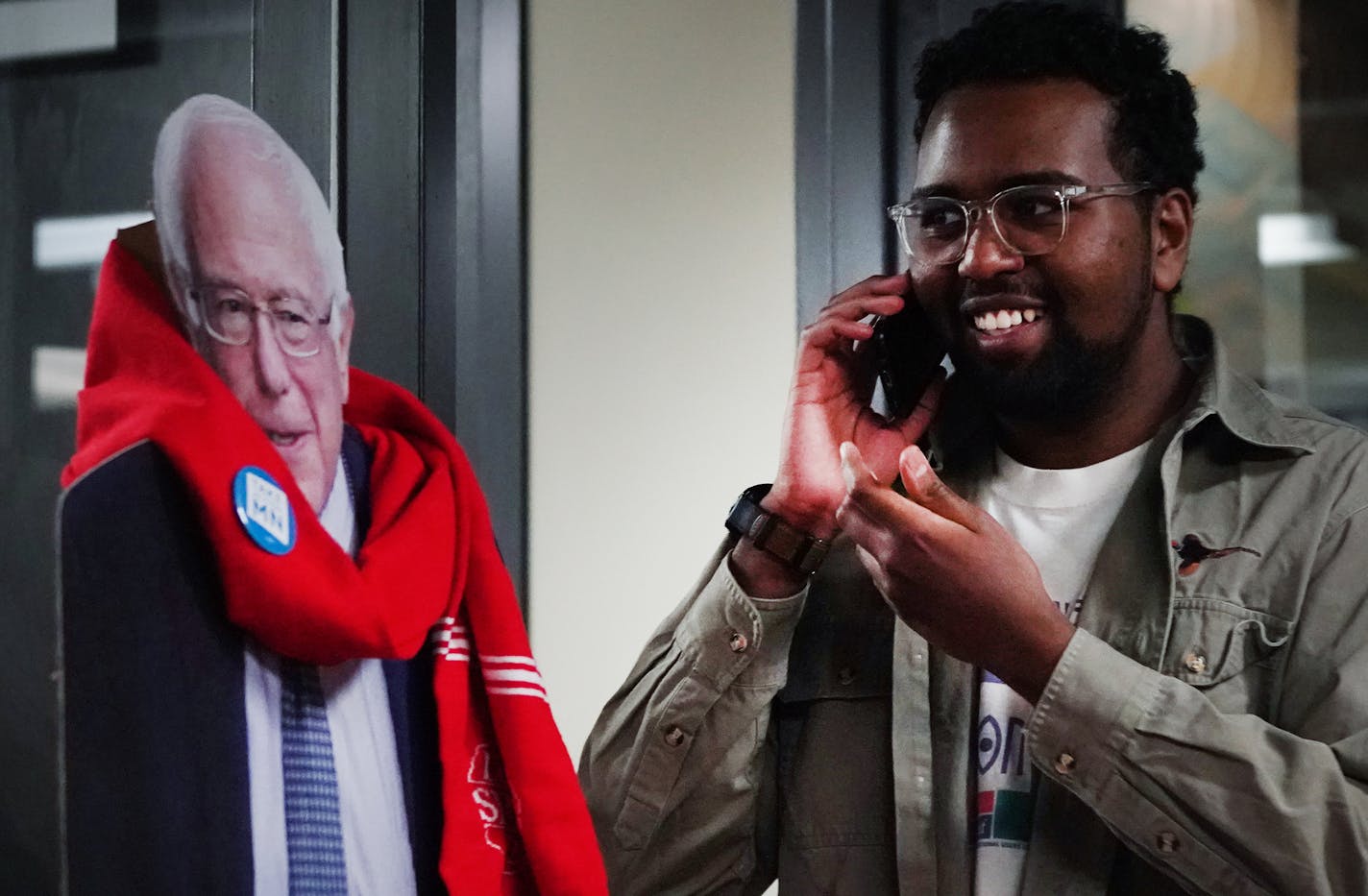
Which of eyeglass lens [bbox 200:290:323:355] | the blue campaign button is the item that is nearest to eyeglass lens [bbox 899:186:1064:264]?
eyeglass lens [bbox 200:290:323:355]

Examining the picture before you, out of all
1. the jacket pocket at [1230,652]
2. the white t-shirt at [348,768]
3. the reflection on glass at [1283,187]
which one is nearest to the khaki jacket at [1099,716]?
the jacket pocket at [1230,652]

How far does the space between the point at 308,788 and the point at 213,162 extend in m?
0.44

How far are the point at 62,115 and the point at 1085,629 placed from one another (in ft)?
3.36

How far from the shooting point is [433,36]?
4.87 ft

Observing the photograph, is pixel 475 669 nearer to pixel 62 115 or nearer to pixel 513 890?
pixel 513 890

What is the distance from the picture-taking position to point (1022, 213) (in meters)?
1.55

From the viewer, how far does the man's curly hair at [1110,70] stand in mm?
1584

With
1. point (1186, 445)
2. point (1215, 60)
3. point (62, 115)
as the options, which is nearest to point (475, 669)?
point (62, 115)

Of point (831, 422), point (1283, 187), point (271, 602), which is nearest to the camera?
point (271, 602)

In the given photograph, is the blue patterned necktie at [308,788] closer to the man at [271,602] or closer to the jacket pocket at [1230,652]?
the man at [271,602]

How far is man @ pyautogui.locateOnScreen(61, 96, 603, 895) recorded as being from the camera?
910 mm

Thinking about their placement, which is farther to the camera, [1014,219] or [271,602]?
[1014,219]

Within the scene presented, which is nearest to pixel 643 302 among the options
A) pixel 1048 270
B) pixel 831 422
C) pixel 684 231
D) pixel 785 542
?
pixel 684 231

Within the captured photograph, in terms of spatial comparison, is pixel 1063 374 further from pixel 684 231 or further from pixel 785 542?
pixel 684 231
